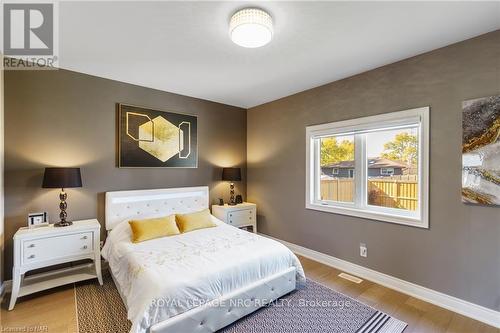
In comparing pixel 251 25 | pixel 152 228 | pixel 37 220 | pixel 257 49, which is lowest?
pixel 152 228

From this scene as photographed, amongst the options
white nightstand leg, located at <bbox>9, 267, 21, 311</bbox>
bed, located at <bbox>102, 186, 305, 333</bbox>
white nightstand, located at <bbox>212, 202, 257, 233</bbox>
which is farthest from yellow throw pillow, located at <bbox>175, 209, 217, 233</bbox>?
white nightstand leg, located at <bbox>9, 267, 21, 311</bbox>

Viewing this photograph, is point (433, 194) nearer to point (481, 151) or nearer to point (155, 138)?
point (481, 151)

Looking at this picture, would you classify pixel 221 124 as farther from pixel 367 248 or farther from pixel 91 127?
pixel 367 248

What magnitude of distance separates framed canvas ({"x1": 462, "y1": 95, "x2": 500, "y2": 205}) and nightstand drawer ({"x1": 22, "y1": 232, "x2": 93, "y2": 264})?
3.84 metres

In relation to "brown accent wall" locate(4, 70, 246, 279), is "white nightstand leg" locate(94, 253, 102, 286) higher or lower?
lower

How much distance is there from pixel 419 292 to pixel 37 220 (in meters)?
4.18

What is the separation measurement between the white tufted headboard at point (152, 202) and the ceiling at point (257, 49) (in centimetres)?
159

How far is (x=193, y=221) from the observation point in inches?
121

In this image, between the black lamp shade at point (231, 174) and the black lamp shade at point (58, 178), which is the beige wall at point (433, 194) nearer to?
the black lamp shade at point (231, 174)

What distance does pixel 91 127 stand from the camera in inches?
120

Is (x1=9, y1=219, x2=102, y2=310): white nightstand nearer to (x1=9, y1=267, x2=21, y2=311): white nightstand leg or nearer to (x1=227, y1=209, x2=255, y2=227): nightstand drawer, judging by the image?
(x1=9, y1=267, x2=21, y2=311): white nightstand leg

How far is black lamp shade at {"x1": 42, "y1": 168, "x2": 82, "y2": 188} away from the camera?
2.48 m

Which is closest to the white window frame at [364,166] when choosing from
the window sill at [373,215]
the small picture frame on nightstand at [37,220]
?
the window sill at [373,215]

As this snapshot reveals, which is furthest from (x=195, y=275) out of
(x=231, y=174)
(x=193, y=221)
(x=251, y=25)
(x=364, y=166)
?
(x=364, y=166)
